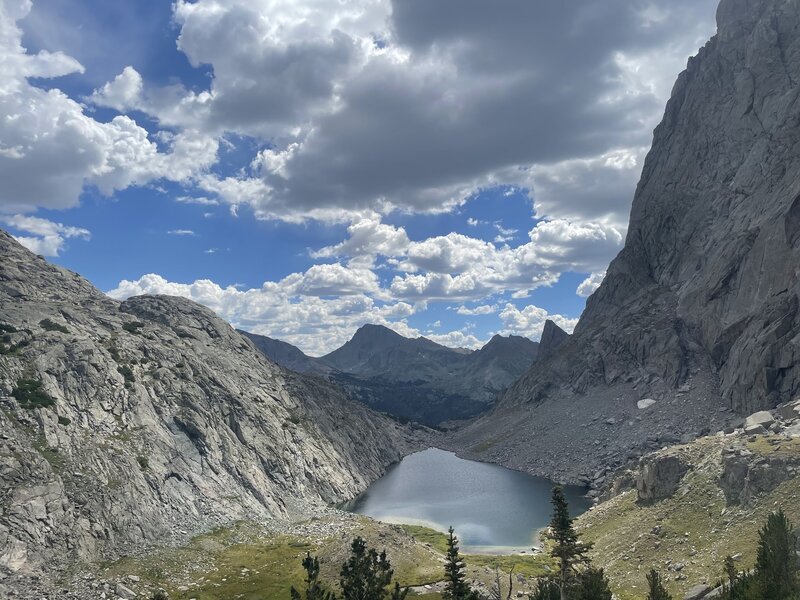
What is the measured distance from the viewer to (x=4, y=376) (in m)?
96.4

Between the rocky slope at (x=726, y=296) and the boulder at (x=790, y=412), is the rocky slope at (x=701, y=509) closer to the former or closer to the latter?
the boulder at (x=790, y=412)

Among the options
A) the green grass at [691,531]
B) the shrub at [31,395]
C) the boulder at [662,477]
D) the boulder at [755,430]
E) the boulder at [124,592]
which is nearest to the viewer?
the green grass at [691,531]

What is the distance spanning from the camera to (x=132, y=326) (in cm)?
14988

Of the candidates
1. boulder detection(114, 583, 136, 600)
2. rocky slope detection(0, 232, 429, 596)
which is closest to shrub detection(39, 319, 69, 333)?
rocky slope detection(0, 232, 429, 596)

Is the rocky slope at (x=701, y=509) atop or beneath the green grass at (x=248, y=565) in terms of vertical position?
atop

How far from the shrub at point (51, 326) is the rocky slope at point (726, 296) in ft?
428

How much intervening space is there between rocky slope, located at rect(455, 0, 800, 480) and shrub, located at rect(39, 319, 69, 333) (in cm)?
13052

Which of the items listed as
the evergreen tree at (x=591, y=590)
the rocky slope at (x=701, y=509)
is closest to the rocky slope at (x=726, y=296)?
the rocky slope at (x=701, y=509)

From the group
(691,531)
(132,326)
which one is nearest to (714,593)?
(691,531)

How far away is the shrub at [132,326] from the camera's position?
147 m

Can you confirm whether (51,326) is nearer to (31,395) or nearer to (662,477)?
(31,395)

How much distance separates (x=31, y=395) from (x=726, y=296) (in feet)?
566

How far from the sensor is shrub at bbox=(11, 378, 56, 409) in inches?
3649

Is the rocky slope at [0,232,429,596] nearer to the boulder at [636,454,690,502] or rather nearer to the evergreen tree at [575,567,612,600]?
the evergreen tree at [575,567,612,600]
